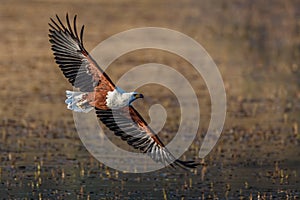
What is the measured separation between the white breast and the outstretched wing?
0.15 metres

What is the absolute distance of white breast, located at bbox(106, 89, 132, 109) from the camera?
9.48m

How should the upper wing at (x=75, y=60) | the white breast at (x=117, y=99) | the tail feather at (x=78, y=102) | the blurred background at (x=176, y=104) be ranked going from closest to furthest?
1. the white breast at (x=117, y=99)
2. the upper wing at (x=75, y=60)
3. the tail feather at (x=78, y=102)
4. the blurred background at (x=176, y=104)

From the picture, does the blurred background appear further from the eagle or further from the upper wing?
the upper wing

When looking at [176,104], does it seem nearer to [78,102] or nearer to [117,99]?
[78,102]

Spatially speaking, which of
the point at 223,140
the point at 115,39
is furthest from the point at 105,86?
the point at 115,39

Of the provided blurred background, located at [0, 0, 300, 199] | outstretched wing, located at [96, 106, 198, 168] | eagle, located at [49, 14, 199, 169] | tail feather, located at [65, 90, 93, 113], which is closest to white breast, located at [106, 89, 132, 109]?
eagle, located at [49, 14, 199, 169]

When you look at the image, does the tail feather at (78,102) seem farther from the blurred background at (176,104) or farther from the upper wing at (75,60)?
the blurred background at (176,104)

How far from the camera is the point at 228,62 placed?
21.2 m

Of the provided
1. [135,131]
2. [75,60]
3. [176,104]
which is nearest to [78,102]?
[75,60]

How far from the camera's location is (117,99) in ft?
31.2

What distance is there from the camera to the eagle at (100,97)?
31.2 feet

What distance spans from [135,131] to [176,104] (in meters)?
6.24

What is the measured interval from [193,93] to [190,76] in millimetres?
2258

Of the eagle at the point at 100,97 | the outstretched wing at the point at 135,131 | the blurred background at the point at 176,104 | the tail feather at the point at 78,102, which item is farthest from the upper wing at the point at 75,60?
the blurred background at the point at 176,104
